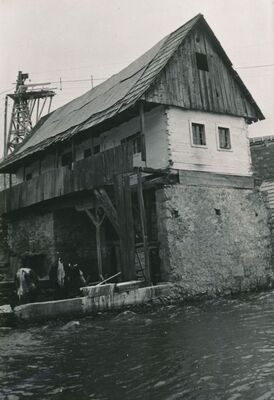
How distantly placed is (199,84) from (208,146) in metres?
2.27

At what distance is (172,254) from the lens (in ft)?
47.0

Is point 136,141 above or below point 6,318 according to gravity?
above

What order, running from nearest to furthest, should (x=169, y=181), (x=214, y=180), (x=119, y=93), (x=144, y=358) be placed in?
(x=144, y=358)
(x=169, y=181)
(x=214, y=180)
(x=119, y=93)

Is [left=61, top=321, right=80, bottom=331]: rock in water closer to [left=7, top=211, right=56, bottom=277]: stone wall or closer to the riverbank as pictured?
the riverbank

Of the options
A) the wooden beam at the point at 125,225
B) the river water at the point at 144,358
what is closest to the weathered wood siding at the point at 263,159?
the wooden beam at the point at 125,225

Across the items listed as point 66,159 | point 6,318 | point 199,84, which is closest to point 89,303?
point 6,318

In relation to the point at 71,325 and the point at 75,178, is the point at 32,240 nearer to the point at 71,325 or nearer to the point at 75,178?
the point at 75,178

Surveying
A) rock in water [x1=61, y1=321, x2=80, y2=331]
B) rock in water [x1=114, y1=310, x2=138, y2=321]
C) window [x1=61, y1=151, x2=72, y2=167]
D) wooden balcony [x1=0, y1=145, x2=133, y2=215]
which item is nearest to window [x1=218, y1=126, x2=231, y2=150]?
wooden balcony [x1=0, y1=145, x2=133, y2=215]

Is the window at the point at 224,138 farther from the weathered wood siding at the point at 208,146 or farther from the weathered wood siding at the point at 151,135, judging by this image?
the weathered wood siding at the point at 151,135

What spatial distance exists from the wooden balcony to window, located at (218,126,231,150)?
14.3 feet

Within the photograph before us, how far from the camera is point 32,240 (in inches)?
816

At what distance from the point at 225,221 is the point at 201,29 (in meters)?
7.26

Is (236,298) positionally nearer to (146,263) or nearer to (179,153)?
(146,263)

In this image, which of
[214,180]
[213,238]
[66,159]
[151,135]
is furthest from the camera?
[66,159]
